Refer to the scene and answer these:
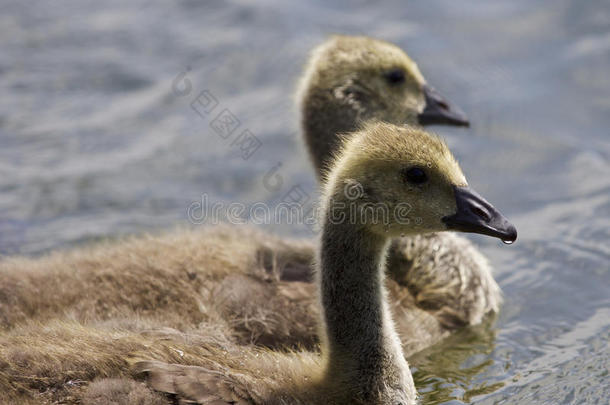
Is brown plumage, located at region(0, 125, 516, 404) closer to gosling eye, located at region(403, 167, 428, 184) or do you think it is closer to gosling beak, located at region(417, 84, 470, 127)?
gosling eye, located at region(403, 167, 428, 184)

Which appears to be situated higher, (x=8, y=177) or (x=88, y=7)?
(x=88, y=7)

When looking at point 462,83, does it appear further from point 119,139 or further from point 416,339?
point 416,339

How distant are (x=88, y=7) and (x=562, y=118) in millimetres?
5925

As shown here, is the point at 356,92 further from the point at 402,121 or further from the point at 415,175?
the point at 415,175

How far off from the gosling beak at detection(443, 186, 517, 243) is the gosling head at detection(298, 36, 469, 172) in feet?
5.93

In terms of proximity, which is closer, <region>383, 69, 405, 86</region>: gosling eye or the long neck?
the long neck

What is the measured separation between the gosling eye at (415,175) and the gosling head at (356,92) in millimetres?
1711

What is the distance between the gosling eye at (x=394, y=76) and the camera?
7160 mm

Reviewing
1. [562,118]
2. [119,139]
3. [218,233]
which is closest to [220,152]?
[119,139]

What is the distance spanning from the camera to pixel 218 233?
6.96 meters

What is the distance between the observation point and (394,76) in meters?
7.18

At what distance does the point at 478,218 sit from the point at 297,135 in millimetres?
2448

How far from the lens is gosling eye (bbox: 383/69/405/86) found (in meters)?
7.16

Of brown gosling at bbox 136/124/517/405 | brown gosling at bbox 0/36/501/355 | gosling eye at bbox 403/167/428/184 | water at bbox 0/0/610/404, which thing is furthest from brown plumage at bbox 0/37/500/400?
gosling eye at bbox 403/167/428/184
